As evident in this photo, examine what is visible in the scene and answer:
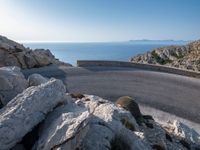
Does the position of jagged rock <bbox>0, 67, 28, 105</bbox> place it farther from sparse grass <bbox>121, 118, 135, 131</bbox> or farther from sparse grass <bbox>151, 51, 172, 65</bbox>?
sparse grass <bbox>151, 51, 172, 65</bbox>

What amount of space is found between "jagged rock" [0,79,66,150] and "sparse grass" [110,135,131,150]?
8.26ft

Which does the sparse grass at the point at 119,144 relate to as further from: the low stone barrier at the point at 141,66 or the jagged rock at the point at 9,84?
the low stone barrier at the point at 141,66

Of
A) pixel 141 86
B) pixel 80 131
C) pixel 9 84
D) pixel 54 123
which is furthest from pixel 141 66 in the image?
pixel 80 131

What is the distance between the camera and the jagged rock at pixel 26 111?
8328 mm

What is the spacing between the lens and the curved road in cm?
2164

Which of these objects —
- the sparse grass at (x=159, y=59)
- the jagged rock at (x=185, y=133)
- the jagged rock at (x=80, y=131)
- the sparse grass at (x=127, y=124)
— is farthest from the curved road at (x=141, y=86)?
the sparse grass at (x=159, y=59)

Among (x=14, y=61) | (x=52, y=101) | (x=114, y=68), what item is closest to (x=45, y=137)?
(x=52, y=101)

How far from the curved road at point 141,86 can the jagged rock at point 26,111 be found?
12.4 metres

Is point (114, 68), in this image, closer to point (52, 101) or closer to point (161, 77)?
point (161, 77)

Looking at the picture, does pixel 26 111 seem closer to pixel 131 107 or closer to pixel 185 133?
pixel 131 107

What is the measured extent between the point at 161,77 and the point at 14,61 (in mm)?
19656

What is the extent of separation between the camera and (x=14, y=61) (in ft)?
121

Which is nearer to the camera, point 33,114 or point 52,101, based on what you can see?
point 33,114

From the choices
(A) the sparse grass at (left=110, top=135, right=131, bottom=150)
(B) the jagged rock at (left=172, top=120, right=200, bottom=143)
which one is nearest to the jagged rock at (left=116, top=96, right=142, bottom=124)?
(B) the jagged rock at (left=172, top=120, right=200, bottom=143)
